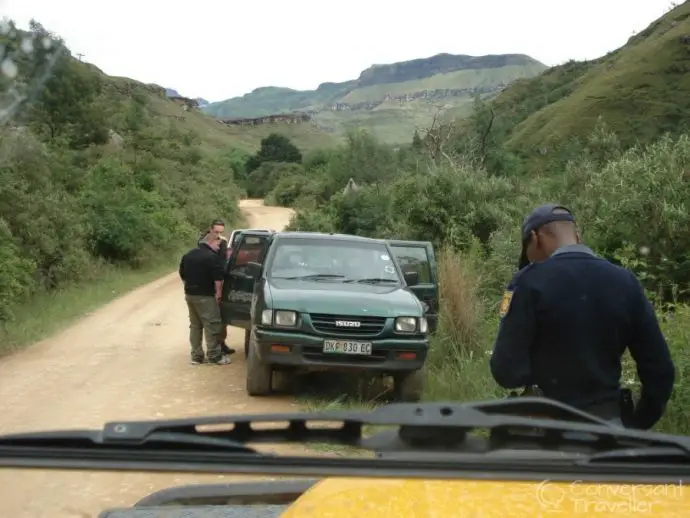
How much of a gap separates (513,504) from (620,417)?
1.22 m

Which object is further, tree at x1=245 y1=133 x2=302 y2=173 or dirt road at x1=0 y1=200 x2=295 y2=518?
tree at x1=245 y1=133 x2=302 y2=173

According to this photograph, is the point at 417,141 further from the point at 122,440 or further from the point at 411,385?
the point at 122,440

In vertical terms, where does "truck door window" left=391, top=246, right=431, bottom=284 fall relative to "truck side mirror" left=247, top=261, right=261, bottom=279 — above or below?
below

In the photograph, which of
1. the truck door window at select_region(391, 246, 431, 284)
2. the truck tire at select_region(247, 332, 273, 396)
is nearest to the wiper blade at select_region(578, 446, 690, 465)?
the truck tire at select_region(247, 332, 273, 396)

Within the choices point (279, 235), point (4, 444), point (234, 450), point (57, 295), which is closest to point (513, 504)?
point (234, 450)

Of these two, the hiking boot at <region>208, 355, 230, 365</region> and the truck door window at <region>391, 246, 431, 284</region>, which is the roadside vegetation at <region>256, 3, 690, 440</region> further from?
the hiking boot at <region>208, 355, 230, 365</region>

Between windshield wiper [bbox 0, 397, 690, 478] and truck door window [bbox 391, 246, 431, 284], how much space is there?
28.7 feet

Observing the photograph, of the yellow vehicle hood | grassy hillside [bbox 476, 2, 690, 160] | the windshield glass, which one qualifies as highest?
grassy hillside [bbox 476, 2, 690, 160]

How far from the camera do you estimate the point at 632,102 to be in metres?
48.2

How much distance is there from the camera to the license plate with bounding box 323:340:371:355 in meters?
7.71

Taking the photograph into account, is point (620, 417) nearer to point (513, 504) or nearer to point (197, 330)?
point (513, 504)

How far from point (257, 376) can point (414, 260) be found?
140 inches

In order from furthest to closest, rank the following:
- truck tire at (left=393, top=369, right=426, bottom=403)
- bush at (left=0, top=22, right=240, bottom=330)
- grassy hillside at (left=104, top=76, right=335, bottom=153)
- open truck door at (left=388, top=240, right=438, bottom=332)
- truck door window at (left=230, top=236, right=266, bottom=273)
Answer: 1. grassy hillside at (left=104, top=76, right=335, bottom=153)
2. bush at (left=0, top=22, right=240, bottom=330)
3. truck door window at (left=230, top=236, right=266, bottom=273)
4. open truck door at (left=388, top=240, right=438, bottom=332)
5. truck tire at (left=393, top=369, right=426, bottom=403)

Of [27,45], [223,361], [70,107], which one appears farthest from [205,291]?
[70,107]
